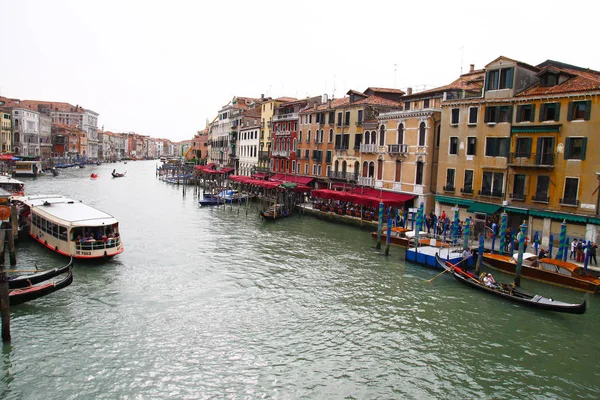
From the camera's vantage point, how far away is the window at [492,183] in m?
28.7

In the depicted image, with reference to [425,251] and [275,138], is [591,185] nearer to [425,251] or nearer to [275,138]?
[425,251]

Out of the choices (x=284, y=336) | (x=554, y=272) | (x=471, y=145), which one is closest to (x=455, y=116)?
(x=471, y=145)

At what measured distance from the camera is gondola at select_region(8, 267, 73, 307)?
1566cm

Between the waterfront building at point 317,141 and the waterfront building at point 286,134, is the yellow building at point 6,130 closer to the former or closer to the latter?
the waterfront building at point 286,134

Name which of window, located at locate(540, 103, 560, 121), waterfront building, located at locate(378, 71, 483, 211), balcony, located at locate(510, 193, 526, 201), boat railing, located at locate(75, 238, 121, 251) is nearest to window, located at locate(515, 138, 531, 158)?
window, located at locate(540, 103, 560, 121)

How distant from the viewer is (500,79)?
28.5m

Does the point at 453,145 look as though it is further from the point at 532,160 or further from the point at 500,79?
the point at 532,160

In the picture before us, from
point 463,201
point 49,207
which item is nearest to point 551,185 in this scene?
point 463,201

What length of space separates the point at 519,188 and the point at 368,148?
49.2ft

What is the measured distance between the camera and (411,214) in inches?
1328

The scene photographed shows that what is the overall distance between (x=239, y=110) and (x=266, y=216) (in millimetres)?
42376

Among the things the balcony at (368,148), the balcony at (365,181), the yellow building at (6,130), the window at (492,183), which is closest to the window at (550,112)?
the window at (492,183)

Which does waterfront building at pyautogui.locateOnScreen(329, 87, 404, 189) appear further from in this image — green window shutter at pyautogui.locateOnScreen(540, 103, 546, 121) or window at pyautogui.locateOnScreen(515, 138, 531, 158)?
green window shutter at pyautogui.locateOnScreen(540, 103, 546, 121)

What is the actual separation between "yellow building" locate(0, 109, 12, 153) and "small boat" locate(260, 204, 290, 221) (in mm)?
69977
